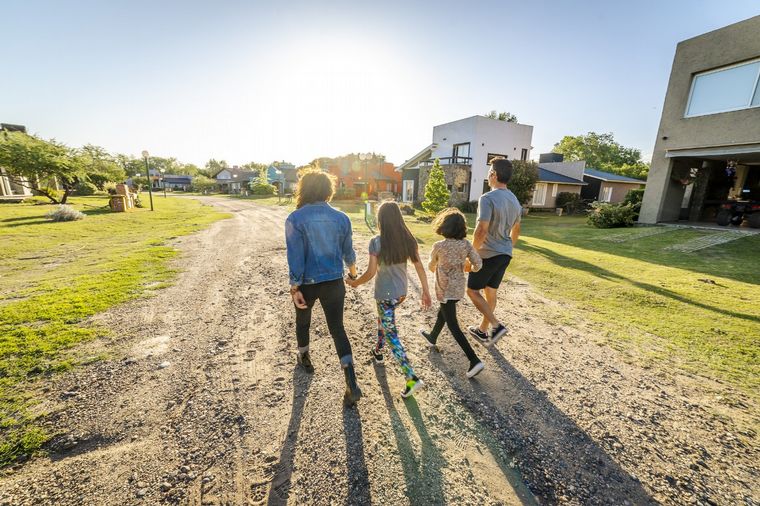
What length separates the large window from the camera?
392 inches

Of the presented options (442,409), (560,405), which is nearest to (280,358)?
(442,409)

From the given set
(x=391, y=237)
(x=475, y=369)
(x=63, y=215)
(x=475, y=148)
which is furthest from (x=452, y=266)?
(x=475, y=148)

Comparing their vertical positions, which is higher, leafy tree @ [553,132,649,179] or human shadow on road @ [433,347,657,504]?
leafy tree @ [553,132,649,179]

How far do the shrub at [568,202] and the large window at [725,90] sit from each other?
13937 mm

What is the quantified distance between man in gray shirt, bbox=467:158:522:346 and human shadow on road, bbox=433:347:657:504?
0.88 metres

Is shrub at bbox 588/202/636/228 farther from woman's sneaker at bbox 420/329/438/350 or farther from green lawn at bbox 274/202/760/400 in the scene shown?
woman's sneaker at bbox 420/329/438/350

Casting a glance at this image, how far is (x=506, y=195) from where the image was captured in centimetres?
358

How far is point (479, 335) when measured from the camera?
4.05 m

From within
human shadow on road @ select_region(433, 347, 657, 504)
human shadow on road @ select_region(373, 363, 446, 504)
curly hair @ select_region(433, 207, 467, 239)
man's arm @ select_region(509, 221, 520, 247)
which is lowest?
human shadow on road @ select_region(433, 347, 657, 504)

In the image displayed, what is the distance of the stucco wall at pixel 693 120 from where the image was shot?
32.6 feet

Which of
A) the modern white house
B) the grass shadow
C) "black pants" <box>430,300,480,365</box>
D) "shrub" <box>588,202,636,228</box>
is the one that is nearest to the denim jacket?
"black pants" <box>430,300,480,365</box>

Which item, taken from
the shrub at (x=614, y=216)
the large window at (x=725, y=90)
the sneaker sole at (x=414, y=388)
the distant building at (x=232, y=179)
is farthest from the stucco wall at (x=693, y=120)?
the distant building at (x=232, y=179)

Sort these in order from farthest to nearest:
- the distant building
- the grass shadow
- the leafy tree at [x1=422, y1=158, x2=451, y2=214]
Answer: the distant building → the leafy tree at [x1=422, y1=158, x2=451, y2=214] → the grass shadow

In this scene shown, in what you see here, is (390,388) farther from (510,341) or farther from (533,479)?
(510,341)
